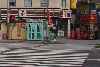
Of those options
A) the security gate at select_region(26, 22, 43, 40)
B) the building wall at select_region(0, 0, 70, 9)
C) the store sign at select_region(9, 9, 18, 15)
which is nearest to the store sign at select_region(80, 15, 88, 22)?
the building wall at select_region(0, 0, 70, 9)

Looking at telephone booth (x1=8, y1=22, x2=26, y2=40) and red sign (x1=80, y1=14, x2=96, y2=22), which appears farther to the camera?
red sign (x1=80, y1=14, x2=96, y2=22)

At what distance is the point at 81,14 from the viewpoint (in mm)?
49125

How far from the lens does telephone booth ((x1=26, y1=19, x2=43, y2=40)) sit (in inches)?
1833

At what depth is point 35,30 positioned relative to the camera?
1841 inches

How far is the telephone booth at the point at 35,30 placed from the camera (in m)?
46.6

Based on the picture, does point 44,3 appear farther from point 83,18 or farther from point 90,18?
point 90,18

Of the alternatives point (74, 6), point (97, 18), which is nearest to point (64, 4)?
point (74, 6)

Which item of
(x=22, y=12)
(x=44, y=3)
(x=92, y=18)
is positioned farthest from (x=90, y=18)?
(x=22, y=12)

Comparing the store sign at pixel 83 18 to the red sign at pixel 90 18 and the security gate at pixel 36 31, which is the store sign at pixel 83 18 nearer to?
the red sign at pixel 90 18

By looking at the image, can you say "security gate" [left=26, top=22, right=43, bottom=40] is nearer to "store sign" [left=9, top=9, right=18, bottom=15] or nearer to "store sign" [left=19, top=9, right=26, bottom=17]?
"store sign" [left=19, top=9, right=26, bottom=17]

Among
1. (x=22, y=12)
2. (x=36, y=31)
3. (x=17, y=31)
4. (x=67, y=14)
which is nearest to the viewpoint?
(x=36, y=31)

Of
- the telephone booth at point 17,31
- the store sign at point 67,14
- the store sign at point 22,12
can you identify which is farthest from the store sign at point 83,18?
the telephone booth at point 17,31

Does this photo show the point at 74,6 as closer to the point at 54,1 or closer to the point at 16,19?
the point at 54,1

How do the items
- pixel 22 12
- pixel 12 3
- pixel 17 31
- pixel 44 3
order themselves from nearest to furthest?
1. pixel 17 31
2. pixel 22 12
3. pixel 44 3
4. pixel 12 3
